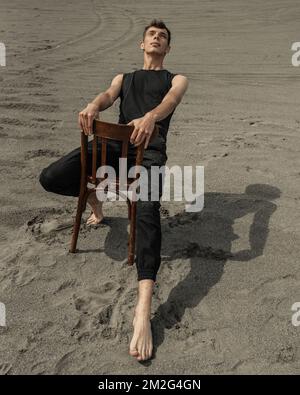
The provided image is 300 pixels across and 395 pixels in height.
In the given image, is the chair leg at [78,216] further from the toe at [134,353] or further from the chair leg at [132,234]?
the toe at [134,353]

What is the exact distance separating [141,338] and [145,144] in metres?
1.04

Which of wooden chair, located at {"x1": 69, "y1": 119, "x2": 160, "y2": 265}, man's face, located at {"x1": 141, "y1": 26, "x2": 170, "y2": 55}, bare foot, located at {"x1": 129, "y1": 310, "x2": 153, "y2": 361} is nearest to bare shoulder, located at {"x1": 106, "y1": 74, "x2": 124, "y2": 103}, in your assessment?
man's face, located at {"x1": 141, "y1": 26, "x2": 170, "y2": 55}

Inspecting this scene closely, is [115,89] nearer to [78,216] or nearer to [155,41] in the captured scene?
[155,41]

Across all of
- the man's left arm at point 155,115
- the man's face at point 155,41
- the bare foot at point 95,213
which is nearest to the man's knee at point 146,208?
the man's left arm at point 155,115

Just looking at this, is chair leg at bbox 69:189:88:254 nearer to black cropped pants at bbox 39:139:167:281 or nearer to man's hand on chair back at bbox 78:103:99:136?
black cropped pants at bbox 39:139:167:281

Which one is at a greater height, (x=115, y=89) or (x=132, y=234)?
(x=115, y=89)

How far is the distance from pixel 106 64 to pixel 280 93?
9.44 ft

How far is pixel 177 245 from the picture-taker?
312 centimetres

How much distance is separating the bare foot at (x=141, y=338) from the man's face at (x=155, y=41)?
1841 mm

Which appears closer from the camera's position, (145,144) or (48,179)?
(145,144)

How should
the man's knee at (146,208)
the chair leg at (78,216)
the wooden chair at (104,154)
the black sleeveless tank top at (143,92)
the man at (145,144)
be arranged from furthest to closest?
the black sleeveless tank top at (143,92) < the chair leg at (78,216) < the man's knee at (146,208) < the wooden chair at (104,154) < the man at (145,144)

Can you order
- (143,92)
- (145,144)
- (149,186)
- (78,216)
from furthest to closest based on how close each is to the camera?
(143,92) < (78,216) < (149,186) < (145,144)

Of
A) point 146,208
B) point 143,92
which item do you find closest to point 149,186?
point 146,208

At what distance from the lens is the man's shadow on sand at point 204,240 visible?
8.53ft
